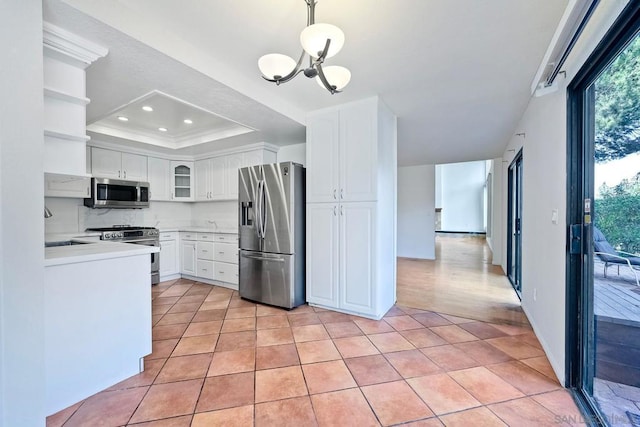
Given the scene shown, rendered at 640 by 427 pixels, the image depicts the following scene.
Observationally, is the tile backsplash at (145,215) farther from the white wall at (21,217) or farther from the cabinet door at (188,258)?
the white wall at (21,217)

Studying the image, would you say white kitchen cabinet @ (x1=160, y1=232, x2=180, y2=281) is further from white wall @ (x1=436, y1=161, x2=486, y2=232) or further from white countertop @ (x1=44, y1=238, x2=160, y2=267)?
white wall @ (x1=436, y1=161, x2=486, y2=232)

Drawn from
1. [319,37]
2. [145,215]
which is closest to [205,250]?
[145,215]

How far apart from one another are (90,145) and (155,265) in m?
1.95

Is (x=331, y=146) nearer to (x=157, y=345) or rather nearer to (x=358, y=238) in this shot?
(x=358, y=238)

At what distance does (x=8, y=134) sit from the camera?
1196 millimetres

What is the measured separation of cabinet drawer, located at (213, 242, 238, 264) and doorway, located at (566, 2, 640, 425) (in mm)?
3664

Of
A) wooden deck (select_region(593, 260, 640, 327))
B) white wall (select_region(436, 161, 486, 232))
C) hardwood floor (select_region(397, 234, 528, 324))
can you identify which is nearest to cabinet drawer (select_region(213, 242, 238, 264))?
hardwood floor (select_region(397, 234, 528, 324))

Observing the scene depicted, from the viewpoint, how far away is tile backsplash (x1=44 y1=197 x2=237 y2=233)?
144 inches

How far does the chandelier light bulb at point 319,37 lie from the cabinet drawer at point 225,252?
319cm

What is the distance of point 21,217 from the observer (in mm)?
1243

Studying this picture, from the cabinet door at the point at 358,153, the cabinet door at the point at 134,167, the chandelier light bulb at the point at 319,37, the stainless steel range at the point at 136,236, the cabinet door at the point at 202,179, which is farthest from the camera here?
the cabinet door at the point at 202,179

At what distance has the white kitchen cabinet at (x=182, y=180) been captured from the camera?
4.79 metres

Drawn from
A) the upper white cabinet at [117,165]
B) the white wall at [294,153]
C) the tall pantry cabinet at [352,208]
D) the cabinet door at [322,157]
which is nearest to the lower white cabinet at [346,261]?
the tall pantry cabinet at [352,208]

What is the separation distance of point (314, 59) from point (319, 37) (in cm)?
13
